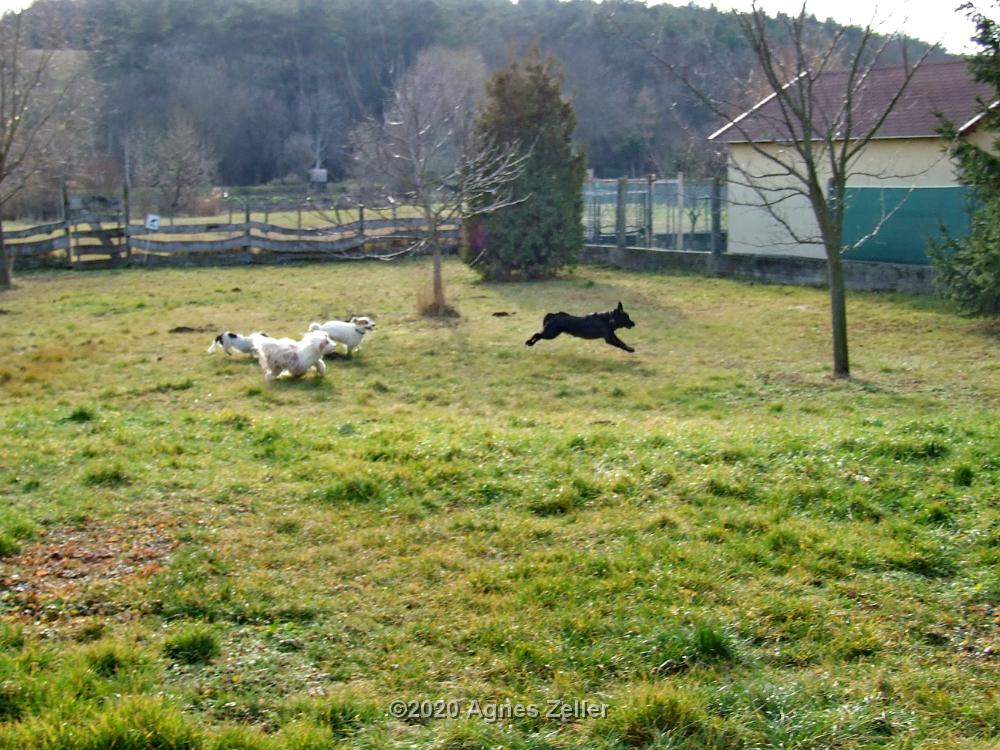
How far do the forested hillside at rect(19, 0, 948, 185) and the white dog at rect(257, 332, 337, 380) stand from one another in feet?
105

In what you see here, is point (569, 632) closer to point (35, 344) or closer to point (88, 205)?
point (35, 344)

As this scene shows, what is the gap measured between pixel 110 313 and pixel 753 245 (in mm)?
15128

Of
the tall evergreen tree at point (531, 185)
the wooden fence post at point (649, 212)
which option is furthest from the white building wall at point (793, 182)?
the tall evergreen tree at point (531, 185)

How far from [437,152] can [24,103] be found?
59.6 ft

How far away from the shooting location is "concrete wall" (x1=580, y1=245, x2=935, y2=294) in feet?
67.5

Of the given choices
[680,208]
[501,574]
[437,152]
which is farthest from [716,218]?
[501,574]

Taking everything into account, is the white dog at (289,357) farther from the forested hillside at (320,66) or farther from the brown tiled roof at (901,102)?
the forested hillside at (320,66)

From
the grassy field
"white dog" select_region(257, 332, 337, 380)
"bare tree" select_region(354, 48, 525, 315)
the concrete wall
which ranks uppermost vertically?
"bare tree" select_region(354, 48, 525, 315)

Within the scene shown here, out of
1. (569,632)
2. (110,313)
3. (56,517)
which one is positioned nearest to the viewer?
(569,632)

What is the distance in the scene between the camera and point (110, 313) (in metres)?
19.1

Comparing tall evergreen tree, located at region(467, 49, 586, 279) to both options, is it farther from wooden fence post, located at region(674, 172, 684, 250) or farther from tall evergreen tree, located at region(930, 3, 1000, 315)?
tall evergreen tree, located at region(930, 3, 1000, 315)

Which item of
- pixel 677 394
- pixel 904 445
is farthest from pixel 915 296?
pixel 904 445

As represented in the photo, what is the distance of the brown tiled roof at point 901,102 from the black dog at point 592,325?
8.97 meters

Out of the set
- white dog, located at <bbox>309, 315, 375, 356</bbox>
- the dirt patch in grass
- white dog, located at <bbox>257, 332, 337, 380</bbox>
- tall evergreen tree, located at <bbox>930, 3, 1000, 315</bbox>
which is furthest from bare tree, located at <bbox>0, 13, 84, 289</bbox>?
the dirt patch in grass
